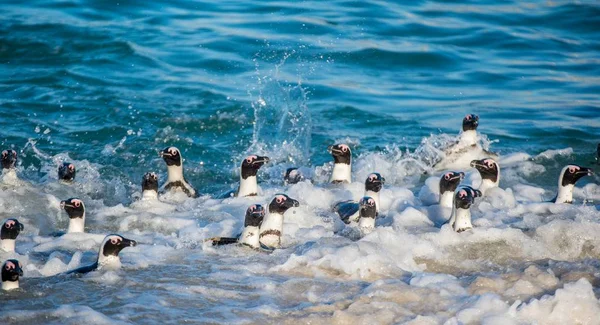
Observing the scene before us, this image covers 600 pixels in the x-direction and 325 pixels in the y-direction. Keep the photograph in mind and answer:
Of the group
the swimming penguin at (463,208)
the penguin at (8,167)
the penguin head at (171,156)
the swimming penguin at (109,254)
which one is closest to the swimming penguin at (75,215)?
the swimming penguin at (109,254)

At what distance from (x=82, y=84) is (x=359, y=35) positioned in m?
5.24

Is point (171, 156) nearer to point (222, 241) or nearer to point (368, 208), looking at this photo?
point (222, 241)

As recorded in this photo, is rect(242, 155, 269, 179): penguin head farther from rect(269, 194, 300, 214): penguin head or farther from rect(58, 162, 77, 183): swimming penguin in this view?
rect(58, 162, 77, 183): swimming penguin

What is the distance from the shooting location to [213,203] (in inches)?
419

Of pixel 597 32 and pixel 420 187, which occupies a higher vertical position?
pixel 597 32

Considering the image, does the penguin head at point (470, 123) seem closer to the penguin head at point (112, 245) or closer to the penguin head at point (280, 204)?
the penguin head at point (280, 204)

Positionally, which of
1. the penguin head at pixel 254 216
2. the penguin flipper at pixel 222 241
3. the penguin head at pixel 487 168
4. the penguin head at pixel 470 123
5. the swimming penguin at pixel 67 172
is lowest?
the penguin flipper at pixel 222 241

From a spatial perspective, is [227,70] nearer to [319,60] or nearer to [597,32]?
[319,60]

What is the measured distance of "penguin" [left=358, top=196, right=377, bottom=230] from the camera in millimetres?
9133

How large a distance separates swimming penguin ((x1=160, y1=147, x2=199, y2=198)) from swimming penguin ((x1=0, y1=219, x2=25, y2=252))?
9.16 ft

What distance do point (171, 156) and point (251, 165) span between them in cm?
104

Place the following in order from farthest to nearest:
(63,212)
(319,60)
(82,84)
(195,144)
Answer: (319,60)
(82,84)
(195,144)
(63,212)

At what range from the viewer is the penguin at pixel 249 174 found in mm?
10601

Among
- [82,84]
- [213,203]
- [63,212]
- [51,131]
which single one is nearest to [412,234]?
[213,203]
